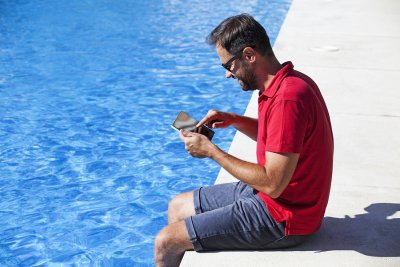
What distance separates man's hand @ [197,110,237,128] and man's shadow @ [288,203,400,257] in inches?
35.1

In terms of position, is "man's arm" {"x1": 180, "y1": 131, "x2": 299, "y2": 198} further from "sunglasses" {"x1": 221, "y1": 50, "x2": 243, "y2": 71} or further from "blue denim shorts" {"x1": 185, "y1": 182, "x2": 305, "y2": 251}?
"sunglasses" {"x1": 221, "y1": 50, "x2": 243, "y2": 71}

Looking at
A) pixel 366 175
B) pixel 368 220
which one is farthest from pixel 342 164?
pixel 368 220

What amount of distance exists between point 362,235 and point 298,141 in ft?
3.64

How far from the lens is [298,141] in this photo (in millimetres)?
3111

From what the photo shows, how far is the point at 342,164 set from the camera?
521 centimetres

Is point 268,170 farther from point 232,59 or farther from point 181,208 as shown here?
point 181,208

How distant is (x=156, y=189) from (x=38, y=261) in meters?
1.50

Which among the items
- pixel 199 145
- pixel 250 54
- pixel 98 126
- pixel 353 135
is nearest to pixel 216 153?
pixel 199 145

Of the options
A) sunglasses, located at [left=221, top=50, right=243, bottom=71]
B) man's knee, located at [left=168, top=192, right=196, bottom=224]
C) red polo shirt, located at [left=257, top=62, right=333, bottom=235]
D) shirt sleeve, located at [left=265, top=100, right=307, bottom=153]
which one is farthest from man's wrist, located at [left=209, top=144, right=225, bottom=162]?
man's knee, located at [left=168, top=192, right=196, bottom=224]

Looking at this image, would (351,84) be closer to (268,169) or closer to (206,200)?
(206,200)

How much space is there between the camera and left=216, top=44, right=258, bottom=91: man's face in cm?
340

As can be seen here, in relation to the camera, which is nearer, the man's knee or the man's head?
the man's head

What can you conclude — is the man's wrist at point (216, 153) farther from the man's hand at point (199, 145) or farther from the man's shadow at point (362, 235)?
the man's shadow at point (362, 235)

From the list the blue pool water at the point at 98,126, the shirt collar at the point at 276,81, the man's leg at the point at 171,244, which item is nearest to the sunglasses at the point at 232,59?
the shirt collar at the point at 276,81
